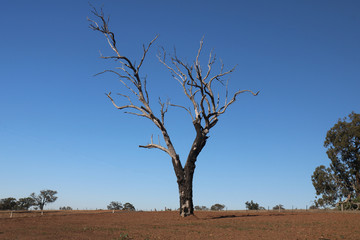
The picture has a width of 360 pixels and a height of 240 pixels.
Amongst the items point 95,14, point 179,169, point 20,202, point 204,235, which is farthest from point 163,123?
point 20,202

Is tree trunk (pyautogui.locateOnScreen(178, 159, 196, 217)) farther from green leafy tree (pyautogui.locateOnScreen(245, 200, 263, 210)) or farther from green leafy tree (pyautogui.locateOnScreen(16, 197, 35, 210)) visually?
green leafy tree (pyautogui.locateOnScreen(16, 197, 35, 210))

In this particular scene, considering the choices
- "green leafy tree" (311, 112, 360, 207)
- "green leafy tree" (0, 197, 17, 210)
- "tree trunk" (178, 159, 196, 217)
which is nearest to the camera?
"tree trunk" (178, 159, 196, 217)

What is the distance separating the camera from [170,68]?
33188mm

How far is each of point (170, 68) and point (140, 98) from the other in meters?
4.53

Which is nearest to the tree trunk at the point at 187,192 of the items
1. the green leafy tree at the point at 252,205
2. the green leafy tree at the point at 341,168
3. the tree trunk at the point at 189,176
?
the tree trunk at the point at 189,176

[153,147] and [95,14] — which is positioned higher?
[95,14]

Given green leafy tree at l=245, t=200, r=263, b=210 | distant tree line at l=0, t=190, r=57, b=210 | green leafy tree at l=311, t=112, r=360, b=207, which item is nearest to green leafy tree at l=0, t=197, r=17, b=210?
distant tree line at l=0, t=190, r=57, b=210

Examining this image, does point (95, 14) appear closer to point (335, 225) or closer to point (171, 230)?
point (171, 230)

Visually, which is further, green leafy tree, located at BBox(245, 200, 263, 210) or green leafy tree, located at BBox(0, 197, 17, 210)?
green leafy tree, located at BBox(0, 197, 17, 210)

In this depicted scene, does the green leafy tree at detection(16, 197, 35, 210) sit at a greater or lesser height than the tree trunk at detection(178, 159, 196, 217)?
greater

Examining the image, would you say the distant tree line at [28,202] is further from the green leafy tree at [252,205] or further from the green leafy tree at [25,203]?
the green leafy tree at [252,205]

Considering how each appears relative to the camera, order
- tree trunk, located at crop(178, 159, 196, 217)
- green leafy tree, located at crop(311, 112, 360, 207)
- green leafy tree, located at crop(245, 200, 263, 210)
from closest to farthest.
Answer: tree trunk, located at crop(178, 159, 196, 217) < green leafy tree, located at crop(311, 112, 360, 207) < green leafy tree, located at crop(245, 200, 263, 210)

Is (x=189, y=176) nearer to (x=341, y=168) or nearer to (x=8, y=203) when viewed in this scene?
(x=341, y=168)

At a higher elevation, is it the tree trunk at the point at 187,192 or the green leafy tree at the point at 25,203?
the green leafy tree at the point at 25,203
